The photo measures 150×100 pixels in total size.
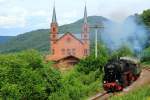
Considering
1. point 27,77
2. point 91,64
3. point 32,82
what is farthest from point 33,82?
point 91,64

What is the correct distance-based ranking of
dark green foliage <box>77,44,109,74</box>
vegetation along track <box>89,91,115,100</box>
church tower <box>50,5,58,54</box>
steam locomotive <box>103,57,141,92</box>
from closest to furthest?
vegetation along track <box>89,91,115,100</box> → steam locomotive <box>103,57,141,92</box> → dark green foliage <box>77,44,109,74</box> → church tower <box>50,5,58,54</box>

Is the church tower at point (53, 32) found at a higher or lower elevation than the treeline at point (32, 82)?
higher

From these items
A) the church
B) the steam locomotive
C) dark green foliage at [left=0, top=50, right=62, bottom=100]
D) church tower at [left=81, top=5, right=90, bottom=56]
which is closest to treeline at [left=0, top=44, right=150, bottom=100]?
dark green foliage at [left=0, top=50, right=62, bottom=100]

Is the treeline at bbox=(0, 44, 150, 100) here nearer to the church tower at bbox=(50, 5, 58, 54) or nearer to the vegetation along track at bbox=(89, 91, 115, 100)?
the vegetation along track at bbox=(89, 91, 115, 100)

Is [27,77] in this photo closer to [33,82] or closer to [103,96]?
[33,82]

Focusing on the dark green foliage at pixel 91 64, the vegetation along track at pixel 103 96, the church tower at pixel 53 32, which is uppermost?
the church tower at pixel 53 32

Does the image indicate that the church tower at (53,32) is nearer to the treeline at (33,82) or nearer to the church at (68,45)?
the church at (68,45)

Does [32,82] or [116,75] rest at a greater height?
[116,75]

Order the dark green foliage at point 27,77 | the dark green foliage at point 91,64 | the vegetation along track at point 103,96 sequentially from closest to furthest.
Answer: the vegetation along track at point 103,96, the dark green foliage at point 27,77, the dark green foliage at point 91,64

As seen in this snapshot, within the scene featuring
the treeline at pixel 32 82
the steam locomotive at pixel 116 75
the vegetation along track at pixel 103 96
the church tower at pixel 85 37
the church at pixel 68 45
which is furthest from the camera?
the church tower at pixel 85 37

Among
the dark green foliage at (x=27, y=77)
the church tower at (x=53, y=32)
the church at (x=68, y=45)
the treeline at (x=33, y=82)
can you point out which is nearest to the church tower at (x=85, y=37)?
the church at (x=68, y=45)

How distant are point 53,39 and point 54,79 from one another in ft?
320

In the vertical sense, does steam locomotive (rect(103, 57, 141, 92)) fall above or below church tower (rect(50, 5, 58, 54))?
below

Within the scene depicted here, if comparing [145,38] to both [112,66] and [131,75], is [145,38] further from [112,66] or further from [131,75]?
[112,66]
